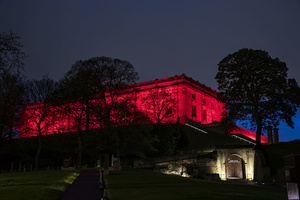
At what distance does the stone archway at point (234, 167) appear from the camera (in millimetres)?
47031

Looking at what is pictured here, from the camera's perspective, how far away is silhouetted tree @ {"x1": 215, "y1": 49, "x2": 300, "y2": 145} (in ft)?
143

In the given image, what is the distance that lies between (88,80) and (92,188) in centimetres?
3334

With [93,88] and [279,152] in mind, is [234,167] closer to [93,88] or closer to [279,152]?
Result: [279,152]

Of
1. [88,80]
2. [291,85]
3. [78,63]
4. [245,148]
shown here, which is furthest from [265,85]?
[78,63]

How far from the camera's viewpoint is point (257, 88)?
45.3 metres

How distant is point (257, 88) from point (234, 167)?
1227 centimetres

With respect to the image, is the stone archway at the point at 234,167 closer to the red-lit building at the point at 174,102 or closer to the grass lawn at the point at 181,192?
the grass lawn at the point at 181,192

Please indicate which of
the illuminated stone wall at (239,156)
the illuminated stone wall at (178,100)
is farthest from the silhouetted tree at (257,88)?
the illuminated stone wall at (178,100)

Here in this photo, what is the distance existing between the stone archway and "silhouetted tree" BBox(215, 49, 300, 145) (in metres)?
4.85

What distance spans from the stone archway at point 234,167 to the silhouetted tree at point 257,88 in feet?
15.9

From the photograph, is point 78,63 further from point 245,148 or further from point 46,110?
point 245,148

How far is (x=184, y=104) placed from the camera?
271 ft

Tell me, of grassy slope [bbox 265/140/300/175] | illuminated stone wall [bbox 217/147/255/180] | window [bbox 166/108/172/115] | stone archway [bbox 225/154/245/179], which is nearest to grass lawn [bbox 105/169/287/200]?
grassy slope [bbox 265/140/300/175]

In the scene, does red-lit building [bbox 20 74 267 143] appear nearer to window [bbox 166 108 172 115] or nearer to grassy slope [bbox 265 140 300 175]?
window [bbox 166 108 172 115]
